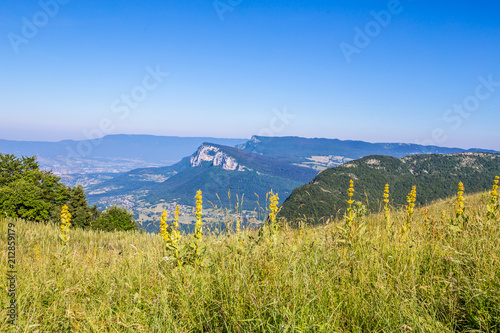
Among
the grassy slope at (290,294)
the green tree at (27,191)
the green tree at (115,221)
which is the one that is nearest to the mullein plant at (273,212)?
the grassy slope at (290,294)

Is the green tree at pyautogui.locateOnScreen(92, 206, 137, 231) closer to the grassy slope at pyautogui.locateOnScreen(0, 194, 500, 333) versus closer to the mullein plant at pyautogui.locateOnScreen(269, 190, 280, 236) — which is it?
the grassy slope at pyautogui.locateOnScreen(0, 194, 500, 333)

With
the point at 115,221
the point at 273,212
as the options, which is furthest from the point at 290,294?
the point at 115,221

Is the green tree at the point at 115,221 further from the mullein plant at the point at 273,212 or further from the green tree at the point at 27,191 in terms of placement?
the mullein plant at the point at 273,212

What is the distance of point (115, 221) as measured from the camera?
36.3m

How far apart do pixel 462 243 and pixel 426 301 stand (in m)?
1.39

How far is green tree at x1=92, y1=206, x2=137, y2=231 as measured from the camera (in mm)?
35094

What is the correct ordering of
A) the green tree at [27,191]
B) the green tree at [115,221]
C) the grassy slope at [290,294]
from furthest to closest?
the green tree at [115,221]
the green tree at [27,191]
the grassy slope at [290,294]

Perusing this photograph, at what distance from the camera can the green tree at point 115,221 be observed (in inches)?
1382

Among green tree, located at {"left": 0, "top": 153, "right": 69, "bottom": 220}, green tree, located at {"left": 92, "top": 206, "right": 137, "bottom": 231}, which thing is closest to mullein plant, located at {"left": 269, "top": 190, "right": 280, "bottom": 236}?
green tree, located at {"left": 0, "top": 153, "right": 69, "bottom": 220}

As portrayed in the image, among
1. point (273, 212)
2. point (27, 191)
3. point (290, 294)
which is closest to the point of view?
point (290, 294)

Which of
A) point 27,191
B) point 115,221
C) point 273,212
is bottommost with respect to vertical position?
point 115,221

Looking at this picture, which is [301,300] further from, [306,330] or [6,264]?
[6,264]

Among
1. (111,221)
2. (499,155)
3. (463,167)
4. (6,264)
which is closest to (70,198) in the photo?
(111,221)

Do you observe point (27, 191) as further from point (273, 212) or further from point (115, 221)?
point (273, 212)
